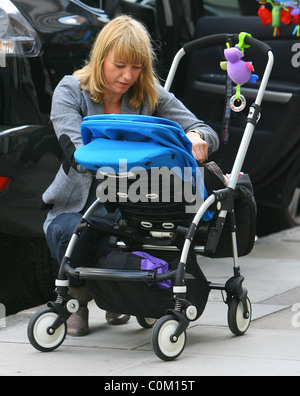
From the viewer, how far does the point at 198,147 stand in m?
4.14

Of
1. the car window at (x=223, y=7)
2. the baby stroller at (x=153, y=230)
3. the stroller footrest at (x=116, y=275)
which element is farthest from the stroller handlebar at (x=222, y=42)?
the car window at (x=223, y=7)

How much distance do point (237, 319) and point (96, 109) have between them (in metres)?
1.15

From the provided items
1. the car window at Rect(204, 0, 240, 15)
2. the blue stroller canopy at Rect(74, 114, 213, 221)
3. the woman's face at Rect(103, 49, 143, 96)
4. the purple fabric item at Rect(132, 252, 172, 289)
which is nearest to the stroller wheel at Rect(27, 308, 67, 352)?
the purple fabric item at Rect(132, 252, 172, 289)

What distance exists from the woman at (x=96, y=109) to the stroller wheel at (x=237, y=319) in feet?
2.09

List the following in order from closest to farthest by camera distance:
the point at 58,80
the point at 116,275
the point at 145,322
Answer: the point at 116,275 < the point at 145,322 < the point at 58,80

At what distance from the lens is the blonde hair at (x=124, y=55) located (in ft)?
13.4

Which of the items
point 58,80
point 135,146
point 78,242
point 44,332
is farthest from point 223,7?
point 44,332

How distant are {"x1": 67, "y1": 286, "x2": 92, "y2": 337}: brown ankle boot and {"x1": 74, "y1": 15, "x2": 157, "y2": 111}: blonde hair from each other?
884mm

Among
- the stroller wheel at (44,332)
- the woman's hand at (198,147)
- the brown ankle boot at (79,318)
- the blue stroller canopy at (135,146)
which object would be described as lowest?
the brown ankle boot at (79,318)

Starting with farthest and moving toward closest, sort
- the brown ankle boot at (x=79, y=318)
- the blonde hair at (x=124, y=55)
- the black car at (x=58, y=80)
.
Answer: the black car at (x=58, y=80)
the brown ankle boot at (x=79, y=318)
the blonde hair at (x=124, y=55)

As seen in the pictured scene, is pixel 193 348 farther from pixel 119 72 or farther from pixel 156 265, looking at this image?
pixel 119 72

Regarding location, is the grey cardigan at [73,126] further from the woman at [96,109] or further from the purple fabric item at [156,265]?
the purple fabric item at [156,265]
